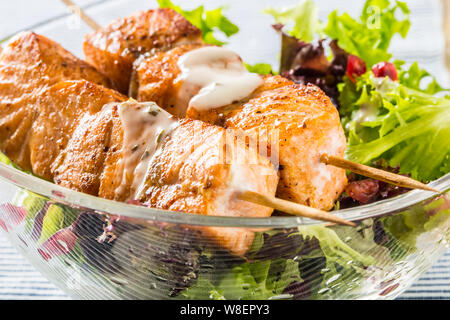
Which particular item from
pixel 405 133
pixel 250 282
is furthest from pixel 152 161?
pixel 405 133

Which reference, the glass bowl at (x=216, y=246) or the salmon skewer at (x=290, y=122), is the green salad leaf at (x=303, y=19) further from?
the glass bowl at (x=216, y=246)

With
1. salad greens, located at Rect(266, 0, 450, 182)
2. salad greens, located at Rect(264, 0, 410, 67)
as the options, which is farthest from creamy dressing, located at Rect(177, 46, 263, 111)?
salad greens, located at Rect(264, 0, 410, 67)

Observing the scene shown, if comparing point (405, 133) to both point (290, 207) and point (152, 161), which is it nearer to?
point (290, 207)

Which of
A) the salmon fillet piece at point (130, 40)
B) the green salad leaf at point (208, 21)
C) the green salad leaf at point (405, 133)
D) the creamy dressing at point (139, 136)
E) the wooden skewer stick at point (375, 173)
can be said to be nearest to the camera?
the wooden skewer stick at point (375, 173)

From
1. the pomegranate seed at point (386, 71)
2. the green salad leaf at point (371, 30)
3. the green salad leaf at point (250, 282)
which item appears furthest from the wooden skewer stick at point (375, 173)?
the green salad leaf at point (371, 30)

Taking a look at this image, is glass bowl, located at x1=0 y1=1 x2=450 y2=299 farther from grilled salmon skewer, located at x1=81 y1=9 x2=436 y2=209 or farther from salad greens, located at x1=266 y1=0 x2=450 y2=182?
salad greens, located at x1=266 y1=0 x2=450 y2=182

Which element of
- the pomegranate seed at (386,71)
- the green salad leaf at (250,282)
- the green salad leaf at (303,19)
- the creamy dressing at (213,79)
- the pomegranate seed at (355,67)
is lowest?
the green salad leaf at (250,282)
